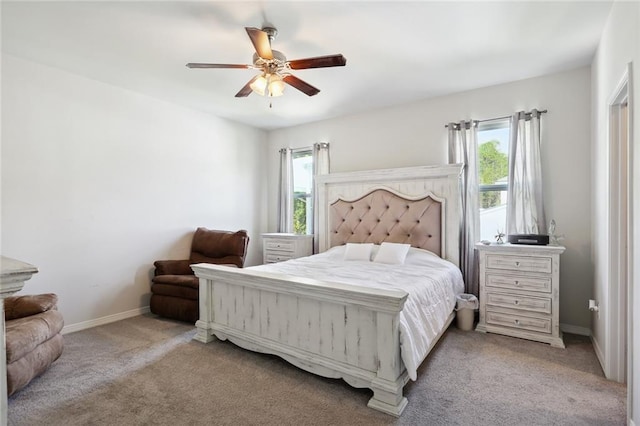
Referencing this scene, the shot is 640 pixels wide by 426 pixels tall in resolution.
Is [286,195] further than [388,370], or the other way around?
[286,195]

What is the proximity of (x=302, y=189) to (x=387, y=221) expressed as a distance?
1.80 metres

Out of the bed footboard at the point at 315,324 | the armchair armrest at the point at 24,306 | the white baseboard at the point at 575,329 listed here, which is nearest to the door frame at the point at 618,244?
the white baseboard at the point at 575,329

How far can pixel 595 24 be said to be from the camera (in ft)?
8.06

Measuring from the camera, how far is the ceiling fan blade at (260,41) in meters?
2.01

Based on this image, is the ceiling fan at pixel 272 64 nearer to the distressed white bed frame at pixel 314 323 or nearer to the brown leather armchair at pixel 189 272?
the distressed white bed frame at pixel 314 323

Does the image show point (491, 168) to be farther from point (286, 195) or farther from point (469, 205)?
point (286, 195)

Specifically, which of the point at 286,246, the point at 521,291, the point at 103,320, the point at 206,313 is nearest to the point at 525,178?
the point at 521,291

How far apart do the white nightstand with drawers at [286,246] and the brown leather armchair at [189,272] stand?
0.68m

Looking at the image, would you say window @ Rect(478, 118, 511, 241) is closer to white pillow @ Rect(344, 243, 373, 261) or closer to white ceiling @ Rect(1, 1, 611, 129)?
white ceiling @ Rect(1, 1, 611, 129)

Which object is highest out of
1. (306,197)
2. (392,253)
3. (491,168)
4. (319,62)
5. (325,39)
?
(325,39)

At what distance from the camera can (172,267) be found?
12.8 feet

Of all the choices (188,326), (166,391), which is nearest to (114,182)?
(188,326)

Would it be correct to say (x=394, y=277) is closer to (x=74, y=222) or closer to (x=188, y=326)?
(x=188, y=326)

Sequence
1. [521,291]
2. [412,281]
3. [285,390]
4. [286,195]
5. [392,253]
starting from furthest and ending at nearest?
1. [286,195]
2. [392,253]
3. [521,291]
4. [412,281]
5. [285,390]
